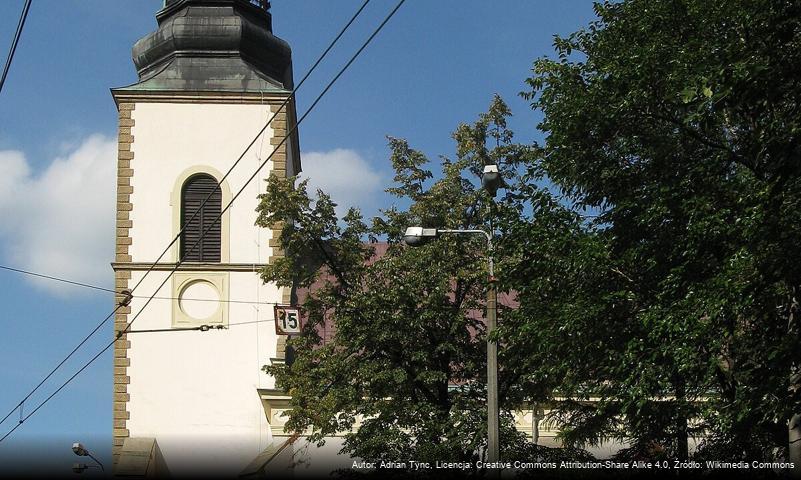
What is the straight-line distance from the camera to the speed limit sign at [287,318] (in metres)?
27.6

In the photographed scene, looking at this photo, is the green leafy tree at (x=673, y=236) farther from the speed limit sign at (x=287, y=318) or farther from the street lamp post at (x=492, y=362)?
the speed limit sign at (x=287, y=318)

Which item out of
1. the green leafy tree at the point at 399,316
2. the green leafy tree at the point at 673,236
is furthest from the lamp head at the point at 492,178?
the green leafy tree at the point at 399,316

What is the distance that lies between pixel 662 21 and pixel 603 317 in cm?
389

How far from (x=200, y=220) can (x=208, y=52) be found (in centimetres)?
406

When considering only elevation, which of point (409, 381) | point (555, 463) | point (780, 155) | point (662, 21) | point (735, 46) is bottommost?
point (555, 463)

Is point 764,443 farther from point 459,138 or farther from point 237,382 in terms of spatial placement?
point 237,382

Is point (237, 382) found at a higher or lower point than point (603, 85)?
lower

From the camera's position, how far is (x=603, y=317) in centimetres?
1700

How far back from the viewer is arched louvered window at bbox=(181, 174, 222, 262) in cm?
3030

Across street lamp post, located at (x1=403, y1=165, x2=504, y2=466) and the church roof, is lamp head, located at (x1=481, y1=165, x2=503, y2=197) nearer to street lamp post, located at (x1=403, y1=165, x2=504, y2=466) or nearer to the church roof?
street lamp post, located at (x1=403, y1=165, x2=504, y2=466)

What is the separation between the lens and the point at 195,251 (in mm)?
30391

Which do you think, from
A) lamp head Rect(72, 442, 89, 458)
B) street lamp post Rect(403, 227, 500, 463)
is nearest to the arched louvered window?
lamp head Rect(72, 442, 89, 458)

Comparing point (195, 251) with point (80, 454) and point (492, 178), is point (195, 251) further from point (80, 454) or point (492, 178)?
point (492, 178)

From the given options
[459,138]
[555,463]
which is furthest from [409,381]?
[459,138]
